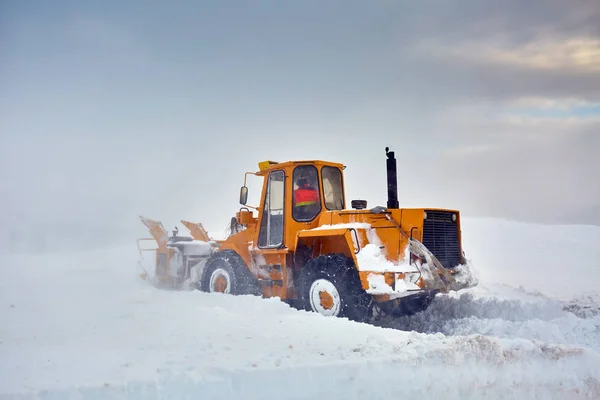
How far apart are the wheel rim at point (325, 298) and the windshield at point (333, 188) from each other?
1794 millimetres

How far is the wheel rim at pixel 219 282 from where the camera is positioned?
1050cm

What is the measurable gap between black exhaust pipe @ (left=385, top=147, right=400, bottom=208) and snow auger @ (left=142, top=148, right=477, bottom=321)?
17 mm

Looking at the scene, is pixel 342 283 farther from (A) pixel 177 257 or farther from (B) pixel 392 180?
Result: (A) pixel 177 257

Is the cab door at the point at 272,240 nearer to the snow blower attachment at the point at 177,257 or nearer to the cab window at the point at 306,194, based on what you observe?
the cab window at the point at 306,194

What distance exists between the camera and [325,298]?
8305 millimetres

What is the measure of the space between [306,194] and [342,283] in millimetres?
2238

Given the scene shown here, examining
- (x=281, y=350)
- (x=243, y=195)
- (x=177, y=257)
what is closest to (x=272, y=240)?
(x=243, y=195)

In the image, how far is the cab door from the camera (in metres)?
9.81

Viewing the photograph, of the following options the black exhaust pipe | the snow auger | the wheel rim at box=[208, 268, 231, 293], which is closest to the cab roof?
the snow auger

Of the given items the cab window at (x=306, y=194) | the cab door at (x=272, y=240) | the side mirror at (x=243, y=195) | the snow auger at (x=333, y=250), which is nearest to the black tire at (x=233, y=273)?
the snow auger at (x=333, y=250)

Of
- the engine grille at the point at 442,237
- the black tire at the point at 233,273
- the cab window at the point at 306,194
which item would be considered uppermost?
the cab window at the point at 306,194

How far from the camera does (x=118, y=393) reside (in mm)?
4180

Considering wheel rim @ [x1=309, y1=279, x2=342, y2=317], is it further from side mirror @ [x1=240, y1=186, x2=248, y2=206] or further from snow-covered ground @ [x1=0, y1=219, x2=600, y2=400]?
side mirror @ [x1=240, y1=186, x2=248, y2=206]

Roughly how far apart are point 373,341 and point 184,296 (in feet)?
17.1
